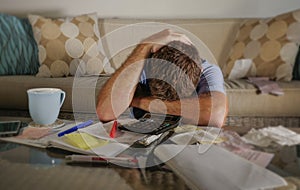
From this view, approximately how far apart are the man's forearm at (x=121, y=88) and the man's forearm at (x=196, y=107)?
5cm

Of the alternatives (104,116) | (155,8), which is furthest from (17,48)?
(104,116)

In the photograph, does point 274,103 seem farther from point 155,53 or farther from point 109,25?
point 109,25

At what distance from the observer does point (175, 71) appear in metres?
1.19

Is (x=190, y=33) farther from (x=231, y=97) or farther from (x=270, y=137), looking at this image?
(x=270, y=137)

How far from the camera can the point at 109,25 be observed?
2672mm

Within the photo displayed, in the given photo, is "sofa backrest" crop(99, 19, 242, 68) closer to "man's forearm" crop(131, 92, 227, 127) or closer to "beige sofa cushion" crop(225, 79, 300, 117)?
"beige sofa cushion" crop(225, 79, 300, 117)

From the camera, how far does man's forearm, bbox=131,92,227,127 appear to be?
1179mm

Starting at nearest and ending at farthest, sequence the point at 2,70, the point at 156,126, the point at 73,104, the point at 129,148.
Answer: the point at 129,148 → the point at 156,126 → the point at 73,104 → the point at 2,70

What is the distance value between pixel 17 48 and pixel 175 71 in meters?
1.61

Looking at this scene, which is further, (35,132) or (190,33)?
(190,33)

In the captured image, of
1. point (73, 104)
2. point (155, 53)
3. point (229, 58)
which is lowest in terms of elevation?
point (73, 104)

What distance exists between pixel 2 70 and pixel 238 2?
1.70 meters

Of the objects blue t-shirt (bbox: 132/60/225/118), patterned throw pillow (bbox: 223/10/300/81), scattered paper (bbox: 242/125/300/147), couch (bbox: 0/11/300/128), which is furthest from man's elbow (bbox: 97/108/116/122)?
patterned throw pillow (bbox: 223/10/300/81)

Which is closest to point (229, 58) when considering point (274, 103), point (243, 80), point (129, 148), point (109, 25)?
point (243, 80)
